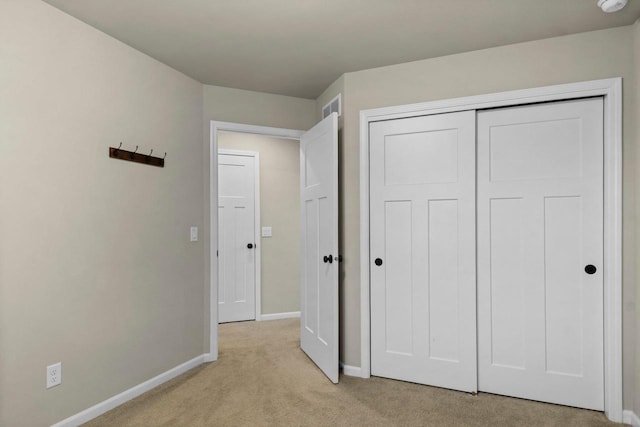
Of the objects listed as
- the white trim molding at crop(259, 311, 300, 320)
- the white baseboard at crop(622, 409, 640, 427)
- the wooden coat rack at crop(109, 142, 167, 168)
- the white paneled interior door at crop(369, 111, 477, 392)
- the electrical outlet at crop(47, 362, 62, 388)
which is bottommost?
the white trim molding at crop(259, 311, 300, 320)

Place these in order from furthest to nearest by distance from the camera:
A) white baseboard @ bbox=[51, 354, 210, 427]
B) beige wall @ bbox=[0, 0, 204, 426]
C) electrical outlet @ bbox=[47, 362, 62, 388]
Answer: white baseboard @ bbox=[51, 354, 210, 427]
electrical outlet @ bbox=[47, 362, 62, 388]
beige wall @ bbox=[0, 0, 204, 426]

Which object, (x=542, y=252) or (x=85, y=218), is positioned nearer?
(x=85, y=218)

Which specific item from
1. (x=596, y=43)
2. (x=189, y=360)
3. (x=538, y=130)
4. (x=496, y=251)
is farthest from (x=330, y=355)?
(x=596, y=43)

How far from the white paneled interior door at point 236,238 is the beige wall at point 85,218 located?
1.35 m

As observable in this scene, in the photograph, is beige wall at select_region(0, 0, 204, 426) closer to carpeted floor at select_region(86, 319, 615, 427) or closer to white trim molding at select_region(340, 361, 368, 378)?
carpeted floor at select_region(86, 319, 615, 427)

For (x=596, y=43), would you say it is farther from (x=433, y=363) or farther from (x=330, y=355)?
(x=330, y=355)

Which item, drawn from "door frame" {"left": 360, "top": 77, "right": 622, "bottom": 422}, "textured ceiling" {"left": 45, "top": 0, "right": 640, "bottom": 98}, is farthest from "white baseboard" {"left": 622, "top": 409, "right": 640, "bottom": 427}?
"textured ceiling" {"left": 45, "top": 0, "right": 640, "bottom": 98}

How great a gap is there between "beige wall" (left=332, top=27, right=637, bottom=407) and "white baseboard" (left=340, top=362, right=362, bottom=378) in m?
0.04

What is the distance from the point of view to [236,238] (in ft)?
14.7

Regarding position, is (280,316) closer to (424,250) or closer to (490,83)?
(424,250)

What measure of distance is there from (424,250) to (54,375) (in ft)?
7.93

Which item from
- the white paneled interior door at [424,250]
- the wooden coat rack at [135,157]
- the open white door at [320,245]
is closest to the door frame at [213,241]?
the wooden coat rack at [135,157]

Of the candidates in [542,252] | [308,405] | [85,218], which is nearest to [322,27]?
[85,218]

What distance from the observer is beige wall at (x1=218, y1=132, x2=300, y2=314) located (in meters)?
4.57
